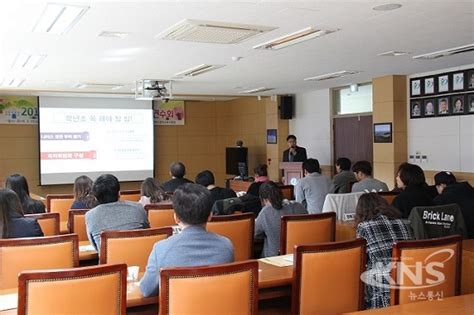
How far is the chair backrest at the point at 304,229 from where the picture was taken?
13.0 feet

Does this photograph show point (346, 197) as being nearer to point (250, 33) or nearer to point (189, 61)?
point (250, 33)

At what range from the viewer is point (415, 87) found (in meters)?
8.14

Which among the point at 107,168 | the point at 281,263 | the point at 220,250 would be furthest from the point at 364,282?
the point at 107,168

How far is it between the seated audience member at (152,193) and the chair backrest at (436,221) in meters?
2.91

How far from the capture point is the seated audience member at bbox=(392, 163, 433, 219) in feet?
15.5

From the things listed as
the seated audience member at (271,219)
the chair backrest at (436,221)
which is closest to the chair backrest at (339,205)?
the seated audience member at (271,219)

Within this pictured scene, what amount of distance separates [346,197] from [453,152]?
2903 mm

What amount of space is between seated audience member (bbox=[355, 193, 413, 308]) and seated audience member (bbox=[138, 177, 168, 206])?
114 inches

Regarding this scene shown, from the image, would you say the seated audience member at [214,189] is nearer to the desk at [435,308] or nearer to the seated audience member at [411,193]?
the seated audience member at [411,193]

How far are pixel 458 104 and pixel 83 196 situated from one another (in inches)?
216

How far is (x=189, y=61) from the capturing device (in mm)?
6660

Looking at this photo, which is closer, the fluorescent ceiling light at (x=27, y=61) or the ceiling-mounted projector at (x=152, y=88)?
the fluorescent ceiling light at (x=27, y=61)

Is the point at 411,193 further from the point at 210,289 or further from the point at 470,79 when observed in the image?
the point at 470,79

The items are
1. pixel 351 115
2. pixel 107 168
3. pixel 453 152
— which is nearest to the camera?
pixel 453 152
